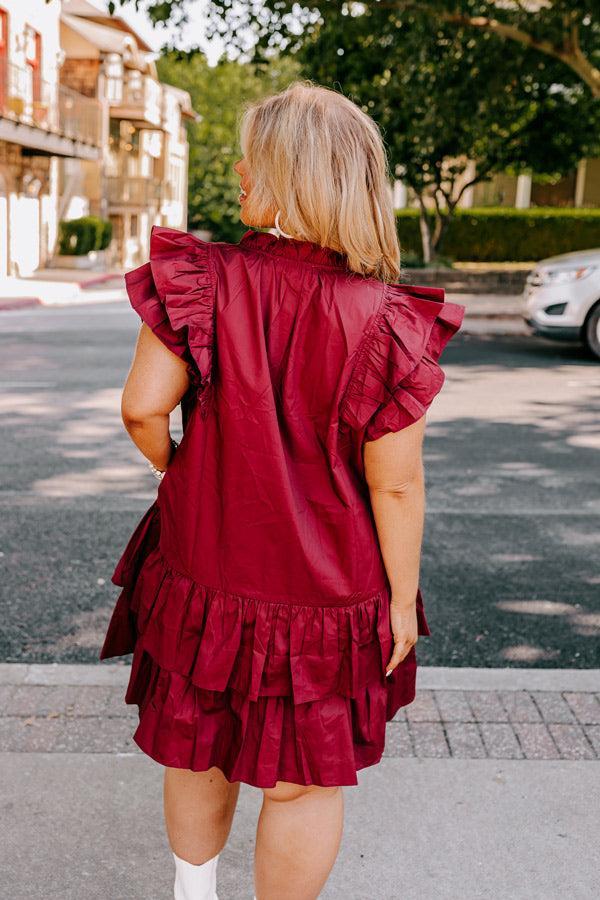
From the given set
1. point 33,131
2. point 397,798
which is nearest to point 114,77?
point 33,131

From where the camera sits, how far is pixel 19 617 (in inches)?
159

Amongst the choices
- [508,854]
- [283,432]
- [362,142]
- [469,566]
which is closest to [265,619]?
[283,432]

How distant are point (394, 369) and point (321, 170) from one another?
0.38 meters

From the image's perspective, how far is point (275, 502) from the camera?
1.87m

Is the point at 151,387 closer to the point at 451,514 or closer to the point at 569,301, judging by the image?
the point at 451,514

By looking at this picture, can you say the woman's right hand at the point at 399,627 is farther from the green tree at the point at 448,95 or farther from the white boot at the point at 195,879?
the green tree at the point at 448,95

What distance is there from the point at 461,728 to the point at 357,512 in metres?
1.44

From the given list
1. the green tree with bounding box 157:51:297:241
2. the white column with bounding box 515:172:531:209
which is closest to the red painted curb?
the white column with bounding box 515:172:531:209

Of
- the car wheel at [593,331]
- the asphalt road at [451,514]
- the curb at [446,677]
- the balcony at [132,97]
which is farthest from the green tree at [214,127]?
the curb at [446,677]

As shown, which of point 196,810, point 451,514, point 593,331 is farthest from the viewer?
point 593,331

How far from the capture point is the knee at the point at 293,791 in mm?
1962

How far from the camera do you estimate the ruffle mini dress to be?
179 cm

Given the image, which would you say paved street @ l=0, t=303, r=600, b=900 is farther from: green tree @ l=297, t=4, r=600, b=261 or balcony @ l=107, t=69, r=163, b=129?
balcony @ l=107, t=69, r=163, b=129

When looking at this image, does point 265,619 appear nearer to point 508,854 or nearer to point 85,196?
point 508,854
